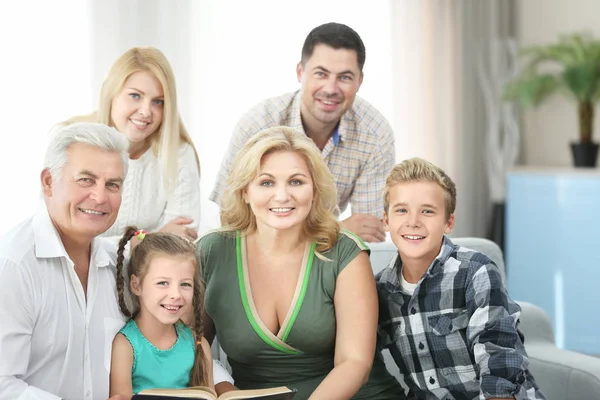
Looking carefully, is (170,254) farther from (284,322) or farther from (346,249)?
(346,249)

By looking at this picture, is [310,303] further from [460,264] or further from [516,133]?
[516,133]

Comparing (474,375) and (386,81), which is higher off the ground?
(386,81)

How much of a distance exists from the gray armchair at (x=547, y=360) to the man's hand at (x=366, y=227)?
0.06m

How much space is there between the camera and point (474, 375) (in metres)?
2.18

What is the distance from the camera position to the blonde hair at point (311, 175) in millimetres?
2264

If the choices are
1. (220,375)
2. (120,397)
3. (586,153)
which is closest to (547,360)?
(220,375)

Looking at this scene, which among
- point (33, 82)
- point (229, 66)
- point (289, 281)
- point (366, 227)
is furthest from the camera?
point (229, 66)

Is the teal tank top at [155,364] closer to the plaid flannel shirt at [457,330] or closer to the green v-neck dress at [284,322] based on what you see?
the green v-neck dress at [284,322]

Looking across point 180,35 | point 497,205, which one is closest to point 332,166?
point 180,35

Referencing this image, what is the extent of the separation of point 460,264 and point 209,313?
68 cm

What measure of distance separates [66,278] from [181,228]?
0.86 m

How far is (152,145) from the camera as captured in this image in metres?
3.15

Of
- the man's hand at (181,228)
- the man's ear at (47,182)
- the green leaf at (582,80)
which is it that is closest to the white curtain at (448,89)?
the green leaf at (582,80)

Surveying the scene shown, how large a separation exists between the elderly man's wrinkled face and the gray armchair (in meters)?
1.10
